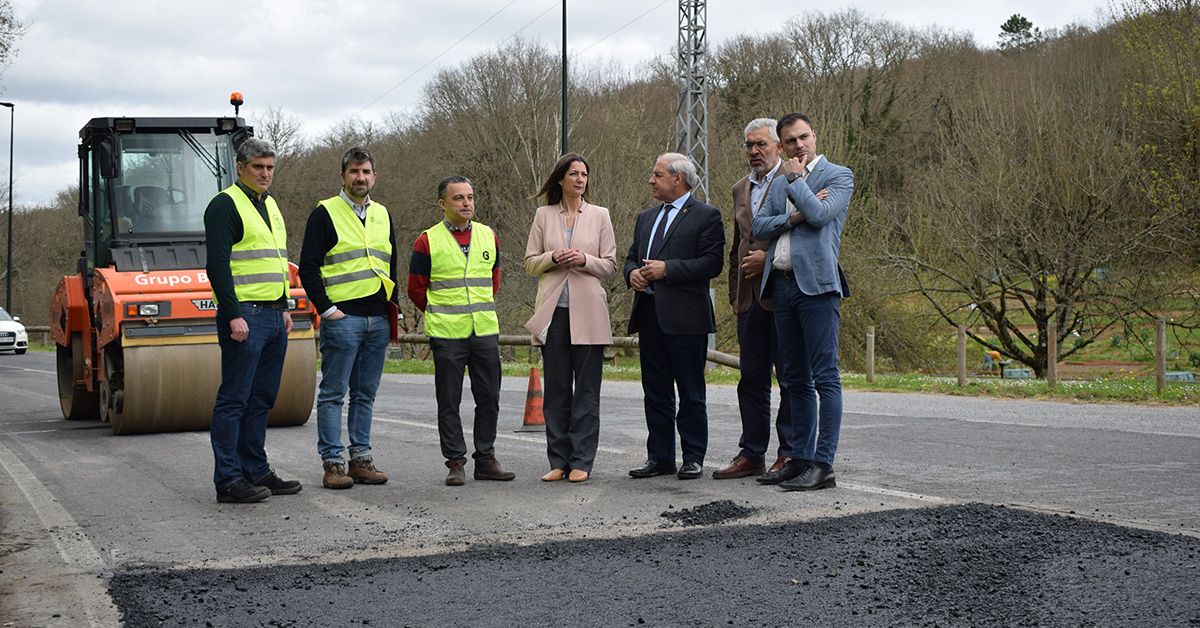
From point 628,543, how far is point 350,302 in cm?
287

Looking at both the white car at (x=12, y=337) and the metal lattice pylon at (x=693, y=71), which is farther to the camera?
the white car at (x=12, y=337)

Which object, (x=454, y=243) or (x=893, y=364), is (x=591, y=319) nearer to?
(x=454, y=243)

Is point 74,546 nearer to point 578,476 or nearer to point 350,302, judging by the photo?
point 350,302

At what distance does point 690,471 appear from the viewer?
24.8 ft

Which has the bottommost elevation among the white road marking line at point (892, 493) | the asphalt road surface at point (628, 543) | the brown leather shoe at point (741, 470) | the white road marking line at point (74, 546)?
the white road marking line at point (74, 546)

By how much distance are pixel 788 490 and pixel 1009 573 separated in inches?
89.6

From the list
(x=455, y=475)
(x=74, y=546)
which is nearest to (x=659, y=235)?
(x=455, y=475)

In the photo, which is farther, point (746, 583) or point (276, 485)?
point (276, 485)

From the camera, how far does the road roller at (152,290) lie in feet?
36.0

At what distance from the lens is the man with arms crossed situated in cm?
747

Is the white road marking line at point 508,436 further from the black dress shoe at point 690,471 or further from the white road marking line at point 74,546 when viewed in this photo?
the white road marking line at point 74,546

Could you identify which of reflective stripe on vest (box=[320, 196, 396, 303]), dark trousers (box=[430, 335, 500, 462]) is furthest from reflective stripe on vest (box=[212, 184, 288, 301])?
dark trousers (box=[430, 335, 500, 462])

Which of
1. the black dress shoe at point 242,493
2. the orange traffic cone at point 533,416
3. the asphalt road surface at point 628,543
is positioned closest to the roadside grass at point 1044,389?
the asphalt road surface at point 628,543

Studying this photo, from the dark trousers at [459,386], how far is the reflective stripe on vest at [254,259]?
107 centimetres
